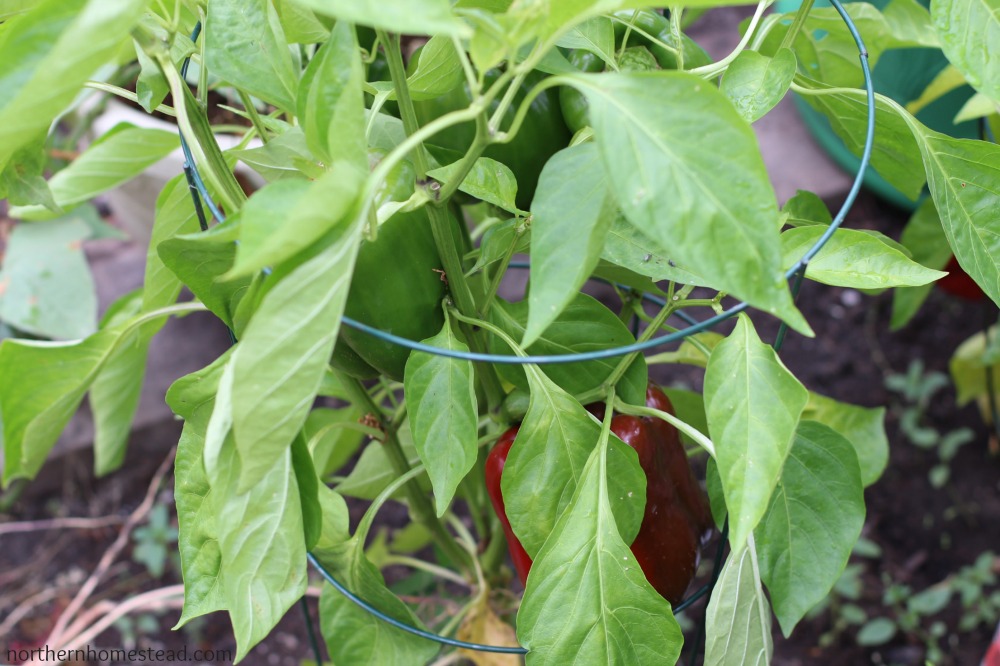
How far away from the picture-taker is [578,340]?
0.54 m

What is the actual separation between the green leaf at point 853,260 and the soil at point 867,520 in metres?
0.71

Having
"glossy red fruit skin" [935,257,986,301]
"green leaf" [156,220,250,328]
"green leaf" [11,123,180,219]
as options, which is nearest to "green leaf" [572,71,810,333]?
"green leaf" [156,220,250,328]

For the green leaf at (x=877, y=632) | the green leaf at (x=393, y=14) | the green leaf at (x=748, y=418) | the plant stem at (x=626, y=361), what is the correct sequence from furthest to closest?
the green leaf at (x=877, y=632) < the plant stem at (x=626, y=361) < the green leaf at (x=748, y=418) < the green leaf at (x=393, y=14)

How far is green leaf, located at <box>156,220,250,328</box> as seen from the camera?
450 mm

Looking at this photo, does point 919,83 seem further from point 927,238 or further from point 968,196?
point 968,196

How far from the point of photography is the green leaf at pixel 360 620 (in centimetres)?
61

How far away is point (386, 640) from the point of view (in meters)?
0.62

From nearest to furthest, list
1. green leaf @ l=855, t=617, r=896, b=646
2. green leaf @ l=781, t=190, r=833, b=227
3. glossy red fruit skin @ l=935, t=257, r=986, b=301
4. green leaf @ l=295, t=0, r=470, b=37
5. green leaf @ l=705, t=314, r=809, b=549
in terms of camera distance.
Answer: green leaf @ l=295, t=0, r=470, b=37 < green leaf @ l=705, t=314, r=809, b=549 < green leaf @ l=781, t=190, r=833, b=227 < glossy red fruit skin @ l=935, t=257, r=986, b=301 < green leaf @ l=855, t=617, r=896, b=646

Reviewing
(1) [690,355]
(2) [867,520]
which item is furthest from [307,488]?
(2) [867,520]

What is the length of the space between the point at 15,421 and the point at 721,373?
0.47 metres

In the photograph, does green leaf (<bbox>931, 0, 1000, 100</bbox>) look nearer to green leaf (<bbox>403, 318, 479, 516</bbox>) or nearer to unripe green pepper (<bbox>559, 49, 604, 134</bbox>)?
unripe green pepper (<bbox>559, 49, 604, 134</bbox>)

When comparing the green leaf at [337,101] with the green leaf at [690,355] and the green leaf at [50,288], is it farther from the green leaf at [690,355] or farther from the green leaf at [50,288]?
the green leaf at [50,288]

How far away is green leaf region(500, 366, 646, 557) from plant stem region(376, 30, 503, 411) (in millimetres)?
61

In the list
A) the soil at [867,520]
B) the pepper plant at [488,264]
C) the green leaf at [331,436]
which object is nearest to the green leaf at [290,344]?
the pepper plant at [488,264]
